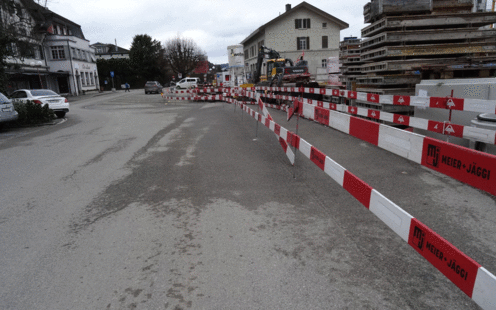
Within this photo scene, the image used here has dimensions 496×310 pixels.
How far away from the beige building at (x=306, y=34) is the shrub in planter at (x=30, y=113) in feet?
117

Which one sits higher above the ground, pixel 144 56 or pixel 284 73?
pixel 144 56

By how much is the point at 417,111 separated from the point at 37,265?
307 inches

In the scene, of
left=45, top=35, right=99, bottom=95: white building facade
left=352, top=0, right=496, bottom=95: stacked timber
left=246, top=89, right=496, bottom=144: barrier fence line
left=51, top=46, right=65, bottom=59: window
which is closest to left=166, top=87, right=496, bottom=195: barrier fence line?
left=246, top=89, right=496, bottom=144: barrier fence line

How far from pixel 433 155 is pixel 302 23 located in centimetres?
4757

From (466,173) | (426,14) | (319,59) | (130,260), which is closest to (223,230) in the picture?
(130,260)

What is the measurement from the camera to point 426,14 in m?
9.26

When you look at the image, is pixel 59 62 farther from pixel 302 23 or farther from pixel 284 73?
pixel 284 73

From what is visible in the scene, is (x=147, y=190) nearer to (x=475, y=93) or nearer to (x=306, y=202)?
(x=306, y=202)

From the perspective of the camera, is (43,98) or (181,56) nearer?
(43,98)

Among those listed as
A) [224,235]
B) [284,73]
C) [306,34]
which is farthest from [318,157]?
[306,34]

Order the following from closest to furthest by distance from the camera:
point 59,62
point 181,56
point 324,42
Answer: point 59,62
point 324,42
point 181,56

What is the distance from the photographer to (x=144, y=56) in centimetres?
7500

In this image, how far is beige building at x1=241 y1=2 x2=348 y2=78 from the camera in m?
46.2

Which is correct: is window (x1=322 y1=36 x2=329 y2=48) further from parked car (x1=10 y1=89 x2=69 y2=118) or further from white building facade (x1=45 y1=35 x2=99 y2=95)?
parked car (x1=10 y1=89 x2=69 y2=118)
